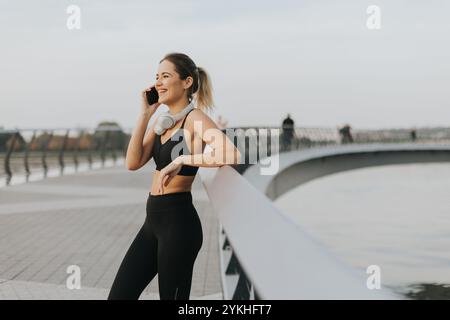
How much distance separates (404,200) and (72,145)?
21296 mm

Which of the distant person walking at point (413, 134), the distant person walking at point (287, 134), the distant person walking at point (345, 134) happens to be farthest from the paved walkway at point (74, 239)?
the distant person walking at point (413, 134)

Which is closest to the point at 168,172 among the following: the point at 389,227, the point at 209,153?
the point at 209,153

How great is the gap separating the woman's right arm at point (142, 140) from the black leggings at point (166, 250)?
0.20 m

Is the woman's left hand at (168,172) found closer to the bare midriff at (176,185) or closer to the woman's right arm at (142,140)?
the bare midriff at (176,185)

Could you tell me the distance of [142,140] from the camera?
3.65 m

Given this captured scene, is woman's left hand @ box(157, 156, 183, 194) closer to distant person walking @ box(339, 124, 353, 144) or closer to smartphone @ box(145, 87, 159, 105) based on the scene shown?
smartphone @ box(145, 87, 159, 105)

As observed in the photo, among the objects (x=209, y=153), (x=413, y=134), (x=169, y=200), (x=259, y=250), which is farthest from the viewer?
(x=413, y=134)

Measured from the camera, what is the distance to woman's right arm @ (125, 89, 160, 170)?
360 cm

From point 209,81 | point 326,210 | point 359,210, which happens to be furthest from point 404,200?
point 209,81

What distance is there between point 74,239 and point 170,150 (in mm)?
6099

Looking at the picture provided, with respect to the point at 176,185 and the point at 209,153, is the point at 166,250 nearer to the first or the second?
the point at 176,185

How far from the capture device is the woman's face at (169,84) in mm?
3547

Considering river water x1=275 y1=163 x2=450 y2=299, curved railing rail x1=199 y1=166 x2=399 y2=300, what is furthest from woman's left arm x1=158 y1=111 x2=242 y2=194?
river water x1=275 y1=163 x2=450 y2=299
